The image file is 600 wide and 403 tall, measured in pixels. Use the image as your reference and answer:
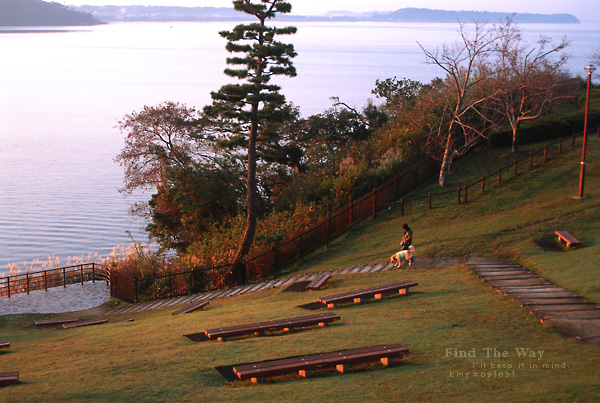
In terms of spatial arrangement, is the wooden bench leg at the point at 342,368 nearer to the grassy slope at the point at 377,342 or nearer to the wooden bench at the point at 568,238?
the grassy slope at the point at 377,342

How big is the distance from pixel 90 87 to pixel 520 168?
→ 111190mm

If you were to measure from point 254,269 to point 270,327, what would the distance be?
12.3 meters

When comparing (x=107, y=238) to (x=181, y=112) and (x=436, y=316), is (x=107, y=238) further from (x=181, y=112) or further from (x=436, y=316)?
(x=436, y=316)

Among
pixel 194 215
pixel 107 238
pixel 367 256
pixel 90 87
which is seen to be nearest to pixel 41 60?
pixel 90 87

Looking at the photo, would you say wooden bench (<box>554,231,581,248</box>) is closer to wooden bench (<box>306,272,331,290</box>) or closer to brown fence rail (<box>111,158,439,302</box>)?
wooden bench (<box>306,272,331,290</box>)

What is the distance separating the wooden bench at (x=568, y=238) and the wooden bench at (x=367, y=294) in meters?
5.95

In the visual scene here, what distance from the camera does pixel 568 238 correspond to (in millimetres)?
16906

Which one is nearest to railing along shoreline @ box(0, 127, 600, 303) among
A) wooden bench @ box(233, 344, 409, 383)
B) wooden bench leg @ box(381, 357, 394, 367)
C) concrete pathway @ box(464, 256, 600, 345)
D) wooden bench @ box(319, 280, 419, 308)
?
concrete pathway @ box(464, 256, 600, 345)

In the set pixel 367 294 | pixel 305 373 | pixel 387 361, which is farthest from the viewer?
pixel 367 294

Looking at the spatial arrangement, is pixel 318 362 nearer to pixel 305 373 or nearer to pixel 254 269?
pixel 305 373

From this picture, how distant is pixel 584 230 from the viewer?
707 inches

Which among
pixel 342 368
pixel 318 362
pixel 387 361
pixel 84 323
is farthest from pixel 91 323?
pixel 387 361

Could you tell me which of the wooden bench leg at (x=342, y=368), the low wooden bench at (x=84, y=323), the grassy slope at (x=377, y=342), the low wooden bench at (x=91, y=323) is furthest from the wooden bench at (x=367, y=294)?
the low wooden bench at (x=84, y=323)

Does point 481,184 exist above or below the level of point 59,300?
above
